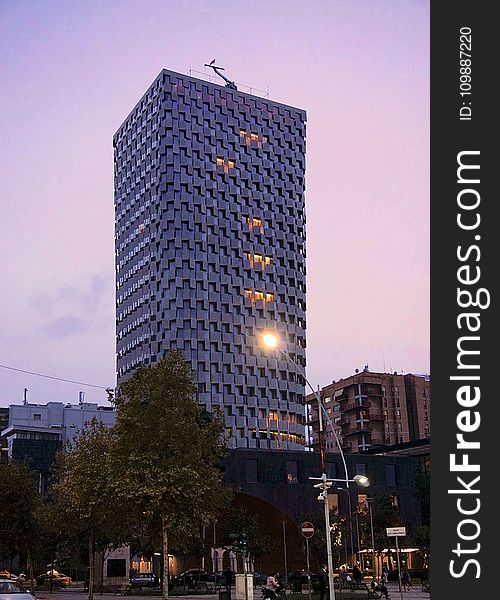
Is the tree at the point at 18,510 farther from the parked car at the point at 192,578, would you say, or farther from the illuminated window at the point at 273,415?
the illuminated window at the point at 273,415

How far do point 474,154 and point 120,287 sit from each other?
167226mm

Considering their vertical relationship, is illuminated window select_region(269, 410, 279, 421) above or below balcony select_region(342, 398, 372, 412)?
below

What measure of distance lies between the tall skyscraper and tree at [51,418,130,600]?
9750 cm

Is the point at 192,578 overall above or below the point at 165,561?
below

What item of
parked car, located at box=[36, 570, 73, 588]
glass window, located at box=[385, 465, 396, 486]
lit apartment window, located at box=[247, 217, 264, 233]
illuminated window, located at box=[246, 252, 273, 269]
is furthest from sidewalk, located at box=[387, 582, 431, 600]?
lit apartment window, located at box=[247, 217, 264, 233]

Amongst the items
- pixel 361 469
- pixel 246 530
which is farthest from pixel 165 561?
pixel 361 469

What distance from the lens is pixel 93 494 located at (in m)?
47.1

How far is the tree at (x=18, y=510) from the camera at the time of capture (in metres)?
61.9

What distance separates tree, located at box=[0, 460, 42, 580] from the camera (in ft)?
203

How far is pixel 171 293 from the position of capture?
156500 mm

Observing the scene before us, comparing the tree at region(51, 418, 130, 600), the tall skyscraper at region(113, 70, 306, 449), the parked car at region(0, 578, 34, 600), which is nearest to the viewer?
the parked car at region(0, 578, 34, 600)

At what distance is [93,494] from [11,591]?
16644 millimetres

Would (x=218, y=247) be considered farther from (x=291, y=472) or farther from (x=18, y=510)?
(x=18, y=510)

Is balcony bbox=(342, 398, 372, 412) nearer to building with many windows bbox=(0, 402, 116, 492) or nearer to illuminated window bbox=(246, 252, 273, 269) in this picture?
illuminated window bbox=(246, 252, 273, 269)
